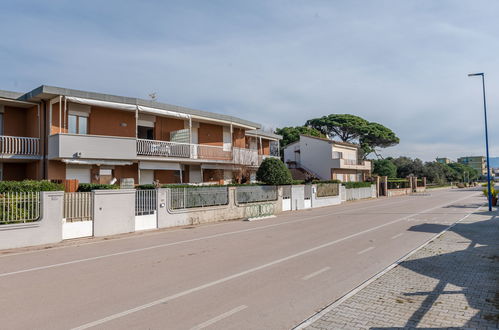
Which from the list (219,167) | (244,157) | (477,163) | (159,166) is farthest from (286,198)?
(477,163)

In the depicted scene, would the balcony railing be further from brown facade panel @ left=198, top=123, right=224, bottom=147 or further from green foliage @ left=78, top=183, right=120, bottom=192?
green foliage @ left=78, top=183, right=120, bottom=192

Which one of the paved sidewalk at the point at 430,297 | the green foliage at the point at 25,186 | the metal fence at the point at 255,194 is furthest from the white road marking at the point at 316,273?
the metal fence at the point at 255,194

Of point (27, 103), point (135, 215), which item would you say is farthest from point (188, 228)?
point (27, 103)

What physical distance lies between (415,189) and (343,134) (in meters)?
15.8

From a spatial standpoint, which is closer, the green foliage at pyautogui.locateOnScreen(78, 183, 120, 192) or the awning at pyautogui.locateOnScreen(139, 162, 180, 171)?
the green foliage at pyautogui.locateOnScreen(78, 183, 120, 192)

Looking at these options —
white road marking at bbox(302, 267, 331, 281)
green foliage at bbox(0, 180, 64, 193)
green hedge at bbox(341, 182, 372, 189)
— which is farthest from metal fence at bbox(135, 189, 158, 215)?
green hedge at bbox(341, 182, 372, 189)

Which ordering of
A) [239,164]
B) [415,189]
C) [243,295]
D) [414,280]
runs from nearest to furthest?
1. [243,295]
2. [414,280]
3. [239,164]
4. [415,189]

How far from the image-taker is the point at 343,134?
5872 cm

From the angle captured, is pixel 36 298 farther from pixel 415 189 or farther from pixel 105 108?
pixel 415 189

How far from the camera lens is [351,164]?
45.1 meters

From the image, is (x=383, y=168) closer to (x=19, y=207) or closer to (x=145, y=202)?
(x=145, y=202)

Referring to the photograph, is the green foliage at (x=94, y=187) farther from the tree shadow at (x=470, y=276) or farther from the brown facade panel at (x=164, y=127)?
the tree shadow at (x=470, y=276)

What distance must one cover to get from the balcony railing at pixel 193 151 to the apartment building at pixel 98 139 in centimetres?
6

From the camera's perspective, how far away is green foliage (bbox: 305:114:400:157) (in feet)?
189
